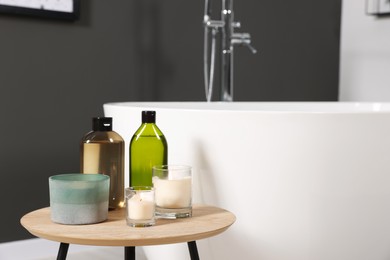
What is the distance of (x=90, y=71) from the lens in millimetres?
2533

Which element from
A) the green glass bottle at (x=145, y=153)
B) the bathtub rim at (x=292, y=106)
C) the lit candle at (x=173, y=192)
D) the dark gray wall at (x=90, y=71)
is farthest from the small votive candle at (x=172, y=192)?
the dark gray wall at (x=90, y=71)

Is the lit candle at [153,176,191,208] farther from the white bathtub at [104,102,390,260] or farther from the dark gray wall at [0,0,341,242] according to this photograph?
the dark gray wall at [0,0,341,242]

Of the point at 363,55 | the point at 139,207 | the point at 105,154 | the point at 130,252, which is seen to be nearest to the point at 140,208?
the point at 139,207

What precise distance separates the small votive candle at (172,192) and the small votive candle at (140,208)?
0.09 meters

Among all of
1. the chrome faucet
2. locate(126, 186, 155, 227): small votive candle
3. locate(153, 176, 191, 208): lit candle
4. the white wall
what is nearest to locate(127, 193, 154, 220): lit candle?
locate(126, 186, 155, 227): small votive candle

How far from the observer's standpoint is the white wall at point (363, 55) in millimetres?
3215

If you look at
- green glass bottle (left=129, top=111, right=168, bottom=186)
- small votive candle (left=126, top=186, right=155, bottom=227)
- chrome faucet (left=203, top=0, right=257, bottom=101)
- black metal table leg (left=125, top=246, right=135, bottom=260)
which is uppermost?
chrome faucet (left=203, top=0, right=257, bottom=101)

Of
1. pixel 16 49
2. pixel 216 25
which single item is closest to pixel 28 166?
pixel 16 49

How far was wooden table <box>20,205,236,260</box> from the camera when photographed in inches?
43.7

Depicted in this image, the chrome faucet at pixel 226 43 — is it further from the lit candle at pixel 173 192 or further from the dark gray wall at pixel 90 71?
the lit candle at pixel 173 192

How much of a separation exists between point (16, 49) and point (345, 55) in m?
1.95

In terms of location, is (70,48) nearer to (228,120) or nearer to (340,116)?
(228,120)

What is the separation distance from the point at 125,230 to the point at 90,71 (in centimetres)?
147

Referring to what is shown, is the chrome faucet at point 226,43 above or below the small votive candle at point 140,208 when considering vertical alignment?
above
